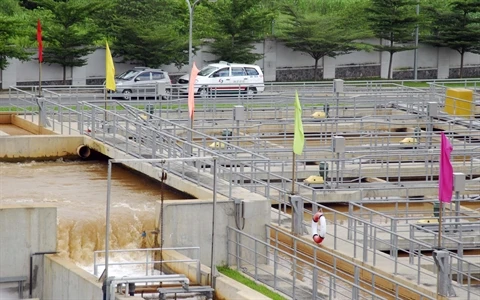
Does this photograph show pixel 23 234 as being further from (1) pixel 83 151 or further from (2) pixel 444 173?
(1) pixel 83 151

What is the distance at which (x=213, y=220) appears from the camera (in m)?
22.0

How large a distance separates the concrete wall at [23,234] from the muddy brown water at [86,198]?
0.19 meters

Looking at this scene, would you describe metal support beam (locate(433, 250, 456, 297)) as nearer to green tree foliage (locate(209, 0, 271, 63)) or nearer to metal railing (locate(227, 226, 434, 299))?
metal railing (locate(227, 226, 434, 299))

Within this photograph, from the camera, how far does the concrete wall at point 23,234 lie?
73.2 feet

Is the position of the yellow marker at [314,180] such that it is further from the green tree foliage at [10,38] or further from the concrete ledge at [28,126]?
the green tree foliage at [10,38]

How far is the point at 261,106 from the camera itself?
45.6 m

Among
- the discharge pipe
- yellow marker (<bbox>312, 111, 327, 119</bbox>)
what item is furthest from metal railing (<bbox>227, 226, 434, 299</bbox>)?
yellow marker (<bbox>312, 111, 327, 119</bbox>)

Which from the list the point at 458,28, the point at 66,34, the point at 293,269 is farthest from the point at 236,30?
the point at 293,269

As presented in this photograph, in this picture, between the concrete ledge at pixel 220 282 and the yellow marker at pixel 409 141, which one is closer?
the concrete ledge at pixel 220 282

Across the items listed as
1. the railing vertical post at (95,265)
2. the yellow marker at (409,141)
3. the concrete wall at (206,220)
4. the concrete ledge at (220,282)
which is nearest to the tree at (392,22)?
the yellow marker at (409,141)

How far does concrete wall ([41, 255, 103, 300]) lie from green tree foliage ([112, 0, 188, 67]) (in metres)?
37.7

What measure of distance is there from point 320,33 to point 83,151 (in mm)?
33248

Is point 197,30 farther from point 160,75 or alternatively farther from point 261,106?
point 261,106

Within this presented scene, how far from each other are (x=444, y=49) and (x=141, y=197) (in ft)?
149
